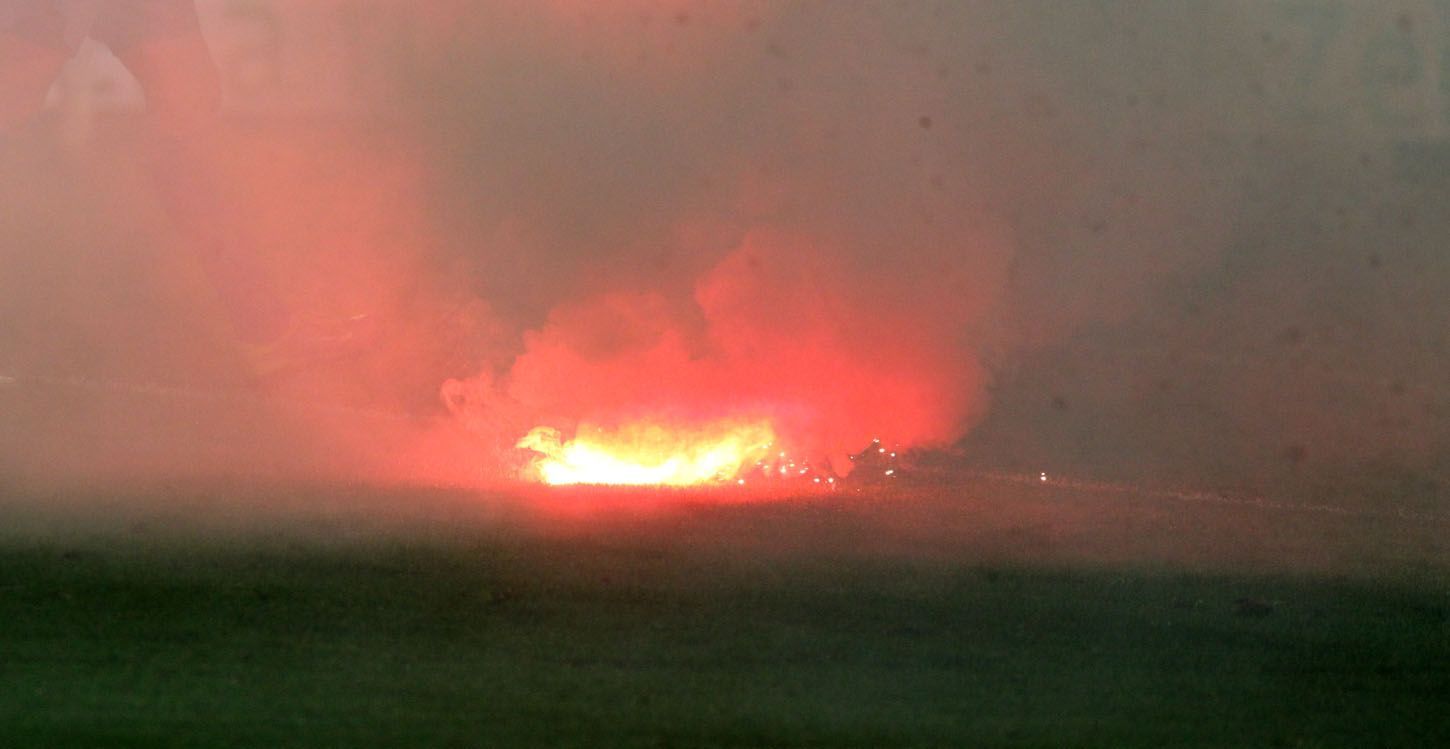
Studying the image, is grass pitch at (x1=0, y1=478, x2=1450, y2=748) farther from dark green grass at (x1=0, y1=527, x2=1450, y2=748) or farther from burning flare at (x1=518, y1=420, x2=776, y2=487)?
burning flare at (x1=518, y1=420, x2=776, y2=487)

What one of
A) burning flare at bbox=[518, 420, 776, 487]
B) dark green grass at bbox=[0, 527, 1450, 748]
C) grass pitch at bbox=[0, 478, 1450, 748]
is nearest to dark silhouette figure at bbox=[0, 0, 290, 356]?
burning flare at bbox=[518, 420, 776, 487]

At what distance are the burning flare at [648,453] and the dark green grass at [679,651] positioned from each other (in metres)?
2.33

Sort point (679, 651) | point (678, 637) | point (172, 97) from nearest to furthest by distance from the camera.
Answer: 1. point (679, 651)
2. point (678, 637)
3. point (172, 97)

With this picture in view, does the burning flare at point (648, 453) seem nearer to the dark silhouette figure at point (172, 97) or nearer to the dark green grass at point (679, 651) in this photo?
the dark green grass at point (679, 651)

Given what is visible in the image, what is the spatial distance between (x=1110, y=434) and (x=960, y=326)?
167 centimetres

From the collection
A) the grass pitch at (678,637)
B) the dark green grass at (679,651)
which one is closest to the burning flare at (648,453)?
the grass pitch at (678,637)

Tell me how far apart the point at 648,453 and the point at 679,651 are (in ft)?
14.8

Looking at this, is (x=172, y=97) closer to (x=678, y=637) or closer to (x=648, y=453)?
(x=648, y=453)

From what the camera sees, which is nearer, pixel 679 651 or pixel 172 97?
pixel 679 651

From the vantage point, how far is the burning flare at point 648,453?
1119 cm

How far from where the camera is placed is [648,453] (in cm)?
1138

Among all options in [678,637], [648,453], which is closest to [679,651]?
[678,637]

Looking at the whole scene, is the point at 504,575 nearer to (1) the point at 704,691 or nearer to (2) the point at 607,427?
(1) the point at 704,691

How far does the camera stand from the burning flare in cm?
1119
